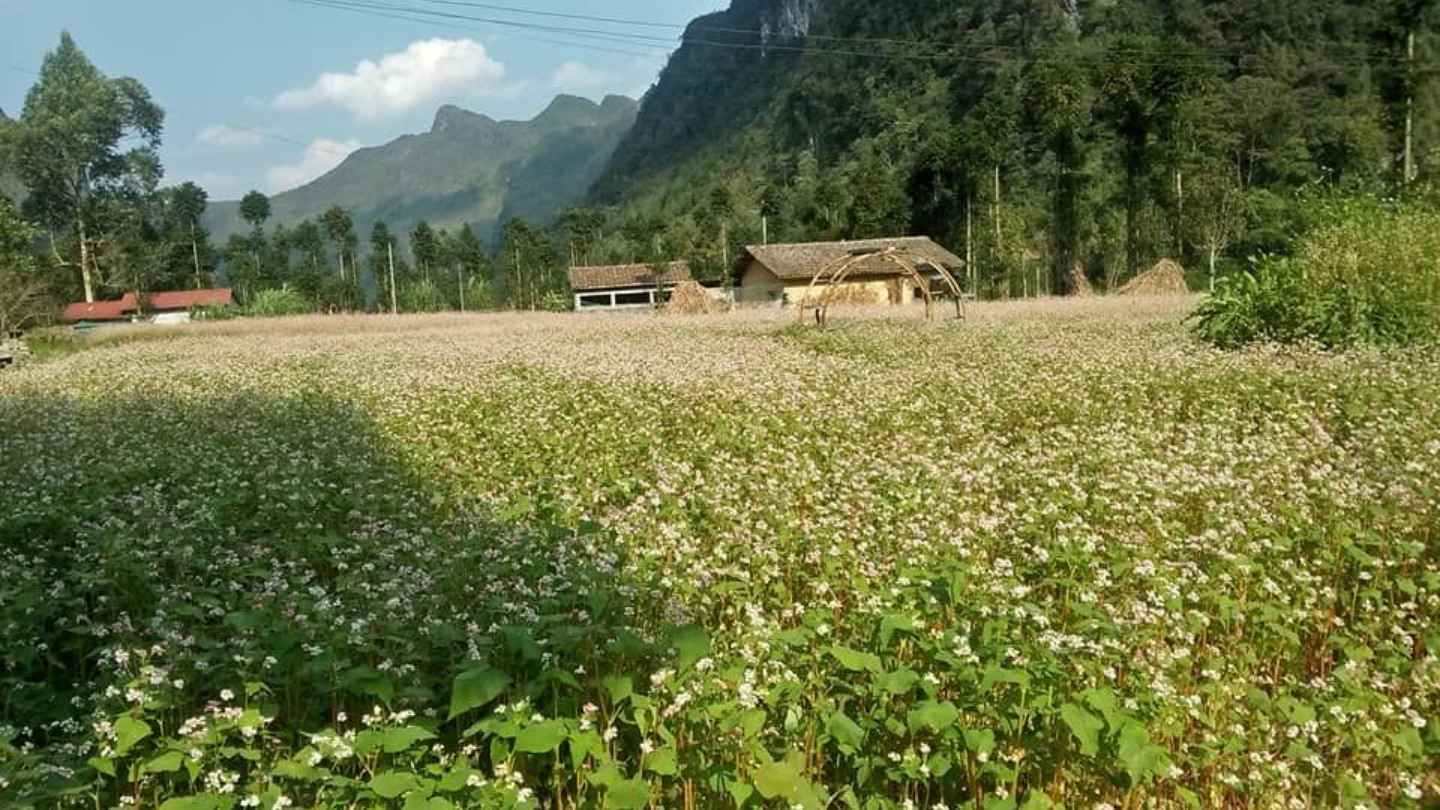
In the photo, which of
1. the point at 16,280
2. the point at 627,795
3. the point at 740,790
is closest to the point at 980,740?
the point at 740,790

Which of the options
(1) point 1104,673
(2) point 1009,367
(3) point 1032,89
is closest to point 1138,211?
(3) point 1032,89

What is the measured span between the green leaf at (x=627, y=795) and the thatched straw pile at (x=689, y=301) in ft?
141

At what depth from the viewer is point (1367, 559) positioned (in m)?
4.25

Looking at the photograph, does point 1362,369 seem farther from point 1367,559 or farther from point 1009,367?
point 1367,559

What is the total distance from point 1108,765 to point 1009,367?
10.5 m

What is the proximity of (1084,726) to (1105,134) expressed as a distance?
7048 centimetres

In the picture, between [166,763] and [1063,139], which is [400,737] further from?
[1063,139]

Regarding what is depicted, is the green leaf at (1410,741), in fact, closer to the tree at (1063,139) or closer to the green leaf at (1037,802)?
the green leaf at (1037,802)

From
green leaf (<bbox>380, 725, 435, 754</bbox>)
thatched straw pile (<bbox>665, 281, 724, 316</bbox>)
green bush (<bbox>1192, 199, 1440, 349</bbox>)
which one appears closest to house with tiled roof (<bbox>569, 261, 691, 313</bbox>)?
thatched straw pile (<bbox>665, 281, 724, 316</bbox>)

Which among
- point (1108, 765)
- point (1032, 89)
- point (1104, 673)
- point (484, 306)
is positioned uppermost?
point (1032, 89)

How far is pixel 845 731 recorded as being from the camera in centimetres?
275

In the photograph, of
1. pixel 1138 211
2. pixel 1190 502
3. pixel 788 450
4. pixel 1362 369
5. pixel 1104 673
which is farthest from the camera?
pixel 1138 211

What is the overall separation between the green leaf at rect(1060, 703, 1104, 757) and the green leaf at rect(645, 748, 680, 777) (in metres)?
1.20

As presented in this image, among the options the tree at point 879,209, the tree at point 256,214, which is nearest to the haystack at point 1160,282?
the tree at point 879,209
